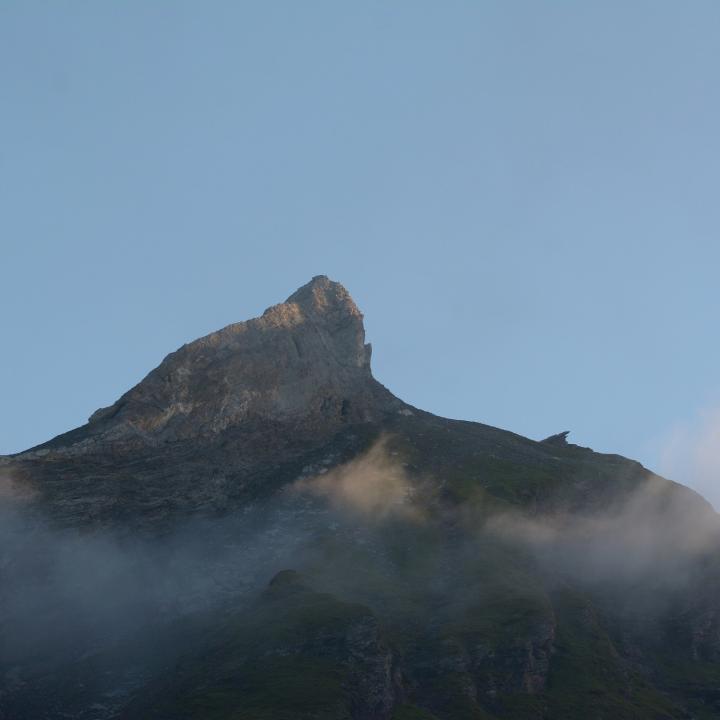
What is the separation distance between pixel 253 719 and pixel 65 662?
133ft

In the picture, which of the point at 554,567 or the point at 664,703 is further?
the point at 554,567

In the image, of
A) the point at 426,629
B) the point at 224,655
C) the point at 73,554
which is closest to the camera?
the point at 224,655

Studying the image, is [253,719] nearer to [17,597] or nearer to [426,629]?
[426,629]

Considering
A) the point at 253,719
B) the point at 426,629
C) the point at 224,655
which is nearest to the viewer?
the point at 253,719

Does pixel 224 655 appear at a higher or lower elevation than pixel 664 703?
higher

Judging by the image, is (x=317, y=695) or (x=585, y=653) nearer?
(x=317, y=695)

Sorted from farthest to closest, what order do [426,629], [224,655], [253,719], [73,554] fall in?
[73,554], [426,629], [224,655], [253,719]

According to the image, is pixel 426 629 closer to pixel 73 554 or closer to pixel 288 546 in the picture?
pixel 288 546

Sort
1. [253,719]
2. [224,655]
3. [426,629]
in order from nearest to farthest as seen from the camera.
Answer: [253,719] → [224,655] → [426,629]

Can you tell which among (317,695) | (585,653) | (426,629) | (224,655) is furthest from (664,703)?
(224,655)

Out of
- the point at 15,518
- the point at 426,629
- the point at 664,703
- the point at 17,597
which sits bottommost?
the point at 664,703

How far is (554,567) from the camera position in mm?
188625

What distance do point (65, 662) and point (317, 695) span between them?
4121 centimetres

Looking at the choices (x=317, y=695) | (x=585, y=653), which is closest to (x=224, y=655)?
(x=317, y=695)
